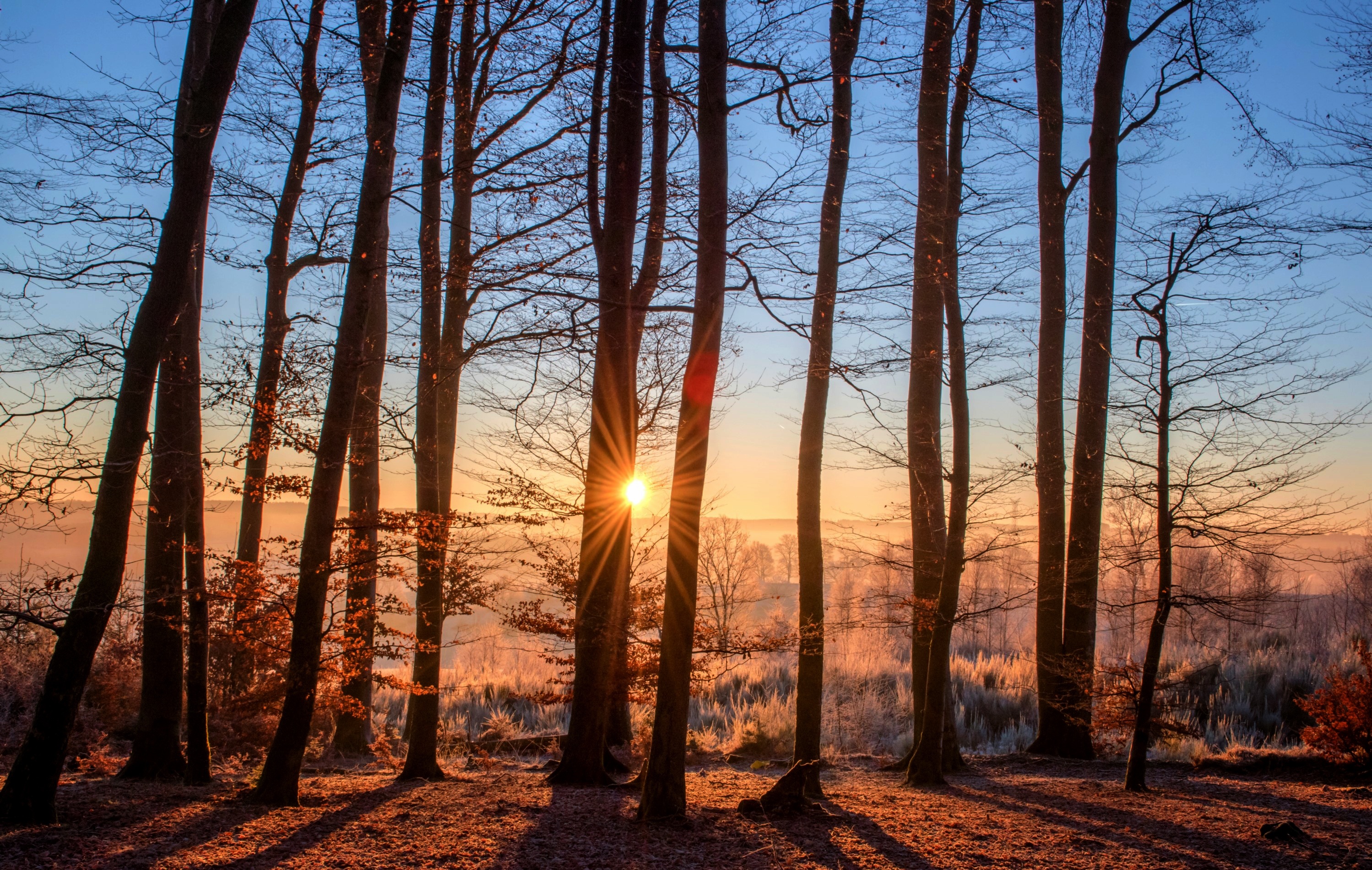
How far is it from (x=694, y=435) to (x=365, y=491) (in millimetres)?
6612

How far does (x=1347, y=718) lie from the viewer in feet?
27.5

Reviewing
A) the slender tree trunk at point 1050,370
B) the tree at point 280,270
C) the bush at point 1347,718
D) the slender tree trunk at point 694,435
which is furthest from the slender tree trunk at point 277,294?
the bush at point 1347,718

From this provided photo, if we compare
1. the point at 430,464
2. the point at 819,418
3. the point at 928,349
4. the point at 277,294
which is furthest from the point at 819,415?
the point at 277,294

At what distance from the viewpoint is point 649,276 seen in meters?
8.71

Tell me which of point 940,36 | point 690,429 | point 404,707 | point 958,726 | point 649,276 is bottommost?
point 404,707

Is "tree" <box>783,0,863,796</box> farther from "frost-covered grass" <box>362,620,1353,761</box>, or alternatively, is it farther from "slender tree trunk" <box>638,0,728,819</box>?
"frost-covered grass" <box>362,620,1353,761</box>

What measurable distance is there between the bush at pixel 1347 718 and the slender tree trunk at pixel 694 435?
24.2 feet

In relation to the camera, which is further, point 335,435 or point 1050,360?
point 1050,360

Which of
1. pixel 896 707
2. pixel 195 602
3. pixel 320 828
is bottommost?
pixel 896 707

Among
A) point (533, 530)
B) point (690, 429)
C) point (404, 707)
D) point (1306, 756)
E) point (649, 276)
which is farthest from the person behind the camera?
point (404, 707)

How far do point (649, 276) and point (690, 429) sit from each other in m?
3.20

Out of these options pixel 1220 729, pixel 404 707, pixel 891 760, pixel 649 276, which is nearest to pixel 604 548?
pixel 649 276

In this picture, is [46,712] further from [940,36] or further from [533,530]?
[940,36]

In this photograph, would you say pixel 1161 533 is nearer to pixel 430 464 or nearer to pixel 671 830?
pixel 671 830
